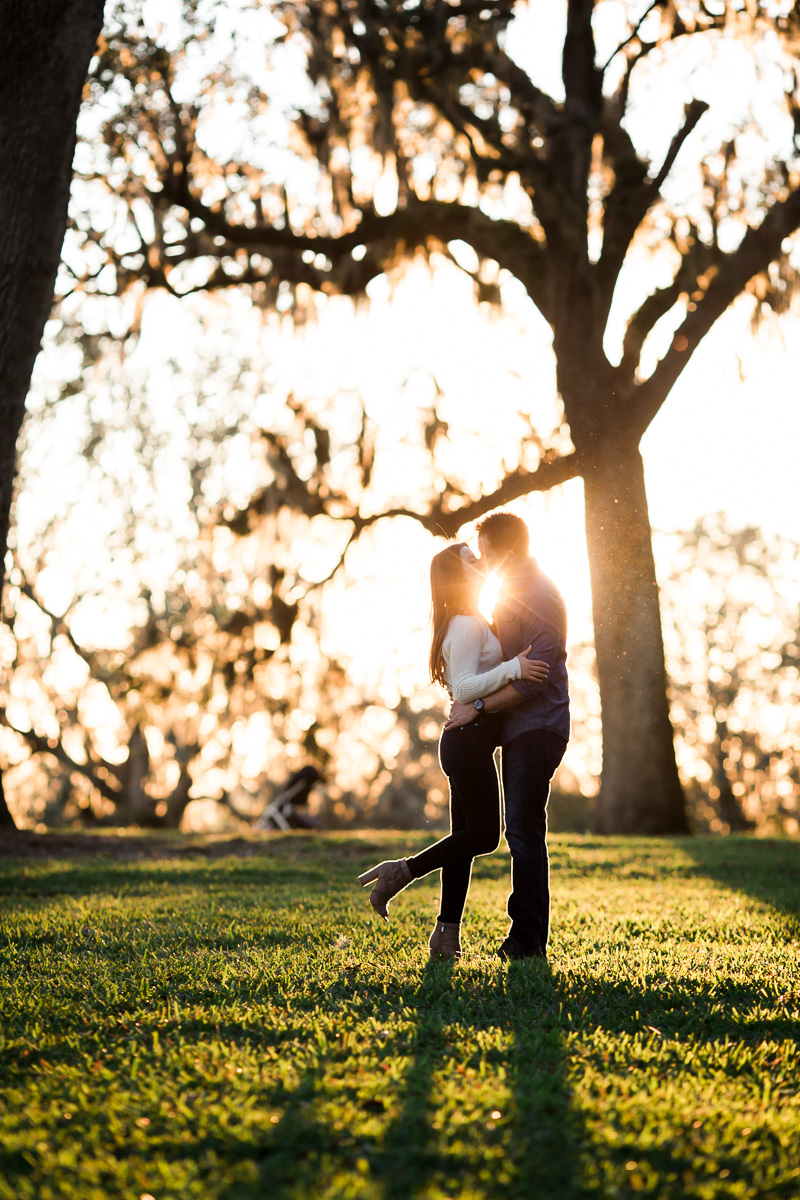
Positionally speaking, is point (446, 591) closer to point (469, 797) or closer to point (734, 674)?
point (469, 797)

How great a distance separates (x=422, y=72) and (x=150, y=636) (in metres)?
9.72

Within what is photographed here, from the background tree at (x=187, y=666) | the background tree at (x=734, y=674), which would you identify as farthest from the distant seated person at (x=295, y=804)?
the background tree at (x=734, y=674)

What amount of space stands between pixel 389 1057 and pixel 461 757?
1579 millimetres

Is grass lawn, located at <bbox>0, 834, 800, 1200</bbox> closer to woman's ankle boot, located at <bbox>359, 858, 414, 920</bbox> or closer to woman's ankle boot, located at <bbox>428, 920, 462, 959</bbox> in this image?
woman's ankle boot, located at <bbox>428, 920, 462, 959</bbox>

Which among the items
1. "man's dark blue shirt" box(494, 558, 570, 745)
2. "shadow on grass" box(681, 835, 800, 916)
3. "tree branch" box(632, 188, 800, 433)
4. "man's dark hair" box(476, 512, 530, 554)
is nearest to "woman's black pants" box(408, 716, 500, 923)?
"man's dark blue shirt" box(494, 558, 570, 745)

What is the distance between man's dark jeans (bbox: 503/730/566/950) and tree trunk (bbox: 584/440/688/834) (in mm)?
6217

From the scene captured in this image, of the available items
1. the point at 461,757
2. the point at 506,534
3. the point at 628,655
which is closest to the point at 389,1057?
the point at 461,757

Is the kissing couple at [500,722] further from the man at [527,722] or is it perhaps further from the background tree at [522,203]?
the background tree at [522,203]

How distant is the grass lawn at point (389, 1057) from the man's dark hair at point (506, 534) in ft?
5.97

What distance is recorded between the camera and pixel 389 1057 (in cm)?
300

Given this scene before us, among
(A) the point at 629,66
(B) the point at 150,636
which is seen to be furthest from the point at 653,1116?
(B) the point at 150,636

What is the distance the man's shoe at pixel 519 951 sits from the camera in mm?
4359

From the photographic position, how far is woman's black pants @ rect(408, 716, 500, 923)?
4387mm

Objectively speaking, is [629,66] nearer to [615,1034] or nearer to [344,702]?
[615,1034]
